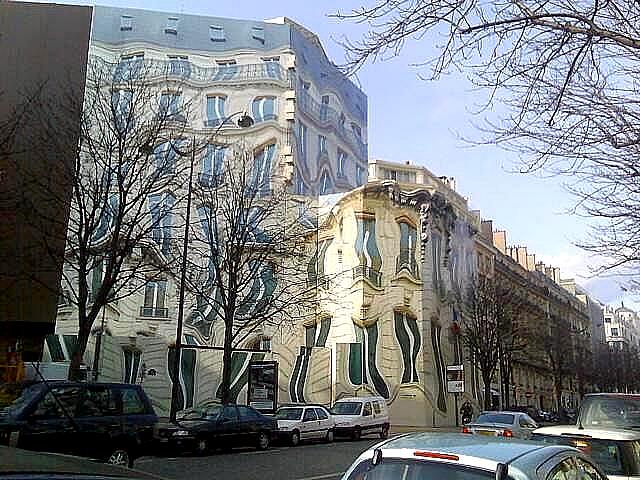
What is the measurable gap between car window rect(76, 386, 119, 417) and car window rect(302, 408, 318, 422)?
1418 centimetres

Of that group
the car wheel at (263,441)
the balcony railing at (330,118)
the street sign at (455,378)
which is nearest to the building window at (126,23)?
the balcony railing at (330,118)

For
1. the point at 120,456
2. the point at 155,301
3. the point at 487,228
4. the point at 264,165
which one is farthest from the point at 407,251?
the point at 120,456

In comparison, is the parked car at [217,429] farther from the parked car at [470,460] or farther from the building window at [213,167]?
the parked car at [470,460]

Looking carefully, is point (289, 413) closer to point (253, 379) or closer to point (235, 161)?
point (253, 379)

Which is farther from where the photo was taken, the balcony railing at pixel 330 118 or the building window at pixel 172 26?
the balcony railing at pixel 330 118

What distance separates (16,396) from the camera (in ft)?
38.8

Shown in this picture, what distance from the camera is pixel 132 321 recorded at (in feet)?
134

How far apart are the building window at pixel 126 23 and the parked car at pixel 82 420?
35.8 metres

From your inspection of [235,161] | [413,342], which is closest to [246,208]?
[235,161]

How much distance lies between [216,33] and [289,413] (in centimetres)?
2867

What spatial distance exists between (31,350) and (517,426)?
27922 mm

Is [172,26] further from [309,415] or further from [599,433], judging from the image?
[599,433]

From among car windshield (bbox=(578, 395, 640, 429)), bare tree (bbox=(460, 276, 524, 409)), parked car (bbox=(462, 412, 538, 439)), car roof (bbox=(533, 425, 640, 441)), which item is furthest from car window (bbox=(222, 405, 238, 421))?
bare tree (bbox=(460, 276, 524, 409))

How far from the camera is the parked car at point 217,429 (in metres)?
20.1
